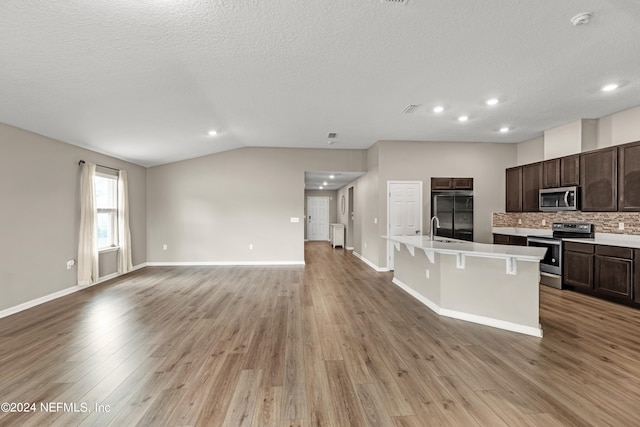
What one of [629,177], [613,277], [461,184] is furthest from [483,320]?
[461,184]

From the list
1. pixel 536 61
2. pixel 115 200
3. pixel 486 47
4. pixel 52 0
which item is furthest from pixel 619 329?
pixel 115 200

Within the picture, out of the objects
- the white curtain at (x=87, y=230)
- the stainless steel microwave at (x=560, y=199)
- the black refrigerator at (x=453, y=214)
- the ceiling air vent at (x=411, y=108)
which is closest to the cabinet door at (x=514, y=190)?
the stainless steel microwave at (x=560, y=199)

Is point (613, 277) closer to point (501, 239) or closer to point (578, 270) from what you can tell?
point (578, 270)

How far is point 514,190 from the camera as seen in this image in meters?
6.19

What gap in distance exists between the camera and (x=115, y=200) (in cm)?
596

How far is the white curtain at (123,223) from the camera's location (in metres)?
5.92

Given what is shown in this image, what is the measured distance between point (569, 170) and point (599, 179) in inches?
20.1

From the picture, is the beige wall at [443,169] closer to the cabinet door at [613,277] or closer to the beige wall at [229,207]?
the beige wall at [229,207]

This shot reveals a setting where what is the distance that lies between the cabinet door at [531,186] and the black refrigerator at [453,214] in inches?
40.3

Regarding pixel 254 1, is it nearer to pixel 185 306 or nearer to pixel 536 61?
pixel 536 61

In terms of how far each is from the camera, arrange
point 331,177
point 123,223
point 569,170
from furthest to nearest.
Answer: point 331,177, point 123,223, point 569,170

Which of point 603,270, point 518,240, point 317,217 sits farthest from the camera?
point 317,217

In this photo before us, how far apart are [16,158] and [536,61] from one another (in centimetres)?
628

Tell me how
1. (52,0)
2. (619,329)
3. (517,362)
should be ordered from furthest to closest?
(619,329) → (517,362) → (52,0)
